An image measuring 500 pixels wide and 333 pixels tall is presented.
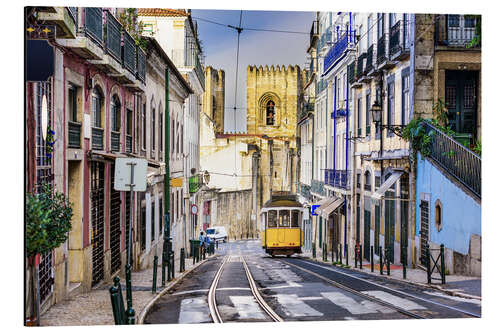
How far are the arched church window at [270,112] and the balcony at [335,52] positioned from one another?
1.26 m

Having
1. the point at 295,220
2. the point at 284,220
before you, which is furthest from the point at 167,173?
the point at 295,220

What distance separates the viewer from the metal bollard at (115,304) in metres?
7.10

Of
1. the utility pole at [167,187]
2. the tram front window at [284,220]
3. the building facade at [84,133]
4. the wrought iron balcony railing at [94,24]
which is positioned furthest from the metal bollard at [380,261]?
the tram front window at [284,220]

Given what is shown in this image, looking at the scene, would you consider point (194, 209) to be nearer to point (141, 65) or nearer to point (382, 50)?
point (141, 65)

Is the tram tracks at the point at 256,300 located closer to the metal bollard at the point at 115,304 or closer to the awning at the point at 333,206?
the metal bollard at the point at 115,304

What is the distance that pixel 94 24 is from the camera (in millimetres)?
8617

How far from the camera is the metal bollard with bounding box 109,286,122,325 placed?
7.10 m

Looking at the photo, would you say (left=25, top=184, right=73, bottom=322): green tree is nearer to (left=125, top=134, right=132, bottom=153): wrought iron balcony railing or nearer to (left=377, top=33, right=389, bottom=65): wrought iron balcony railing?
(left=125, top=134, right=132, bottom=153): wrought iron balcony railing

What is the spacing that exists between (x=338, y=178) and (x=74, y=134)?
6.05m

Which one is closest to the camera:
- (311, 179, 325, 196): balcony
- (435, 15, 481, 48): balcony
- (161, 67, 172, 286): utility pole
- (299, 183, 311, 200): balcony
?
(435, 15, 481, 48): balcony

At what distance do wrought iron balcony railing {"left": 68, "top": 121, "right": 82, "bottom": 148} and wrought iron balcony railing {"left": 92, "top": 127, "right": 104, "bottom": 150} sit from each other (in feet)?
1.63

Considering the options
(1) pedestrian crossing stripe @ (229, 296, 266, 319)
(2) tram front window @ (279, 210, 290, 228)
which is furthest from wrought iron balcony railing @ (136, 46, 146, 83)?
(2) tram front window @ (279, 210, 290, 228)

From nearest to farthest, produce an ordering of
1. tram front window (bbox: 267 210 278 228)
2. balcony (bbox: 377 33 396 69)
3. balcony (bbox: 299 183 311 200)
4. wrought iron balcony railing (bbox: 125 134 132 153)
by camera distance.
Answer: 1. wrought iron balcony railing (bbox: 125 134 132 153)
2. balcony (bbox: 377 33 396 69)
3. balcony (bbox: 299 183 311 200)
4. tram front window (bbox: 267 210 278 228)

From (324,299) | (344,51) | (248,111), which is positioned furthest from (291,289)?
(344,51)
